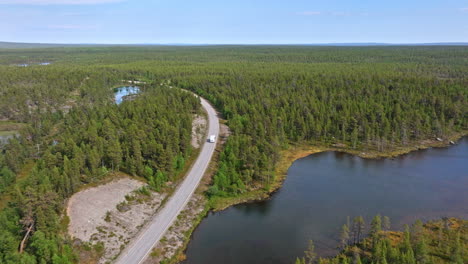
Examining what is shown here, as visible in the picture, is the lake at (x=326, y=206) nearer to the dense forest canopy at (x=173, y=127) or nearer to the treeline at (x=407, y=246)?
the treeline at (x=407, y=246)

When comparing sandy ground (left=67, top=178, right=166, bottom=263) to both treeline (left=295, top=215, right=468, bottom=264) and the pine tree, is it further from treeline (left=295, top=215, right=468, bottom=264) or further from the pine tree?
the pine tree

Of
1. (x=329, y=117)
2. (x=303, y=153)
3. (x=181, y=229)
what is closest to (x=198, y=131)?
(x=303, y=153)

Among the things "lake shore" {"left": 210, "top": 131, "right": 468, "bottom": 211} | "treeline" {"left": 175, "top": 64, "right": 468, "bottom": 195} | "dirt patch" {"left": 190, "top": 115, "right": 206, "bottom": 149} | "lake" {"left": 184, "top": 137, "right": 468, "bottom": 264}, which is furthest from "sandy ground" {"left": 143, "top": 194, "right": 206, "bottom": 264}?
"dirt patch" {"left": 190, "top": 115, "right": 206, "bottom": 149}

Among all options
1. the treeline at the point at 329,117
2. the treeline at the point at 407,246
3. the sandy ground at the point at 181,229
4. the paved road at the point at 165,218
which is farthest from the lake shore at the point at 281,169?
the treeline at the point at 407,246

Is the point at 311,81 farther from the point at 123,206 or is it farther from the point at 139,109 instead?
the point at 123,206

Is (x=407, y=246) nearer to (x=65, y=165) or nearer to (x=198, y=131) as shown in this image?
(x=65, y=165)

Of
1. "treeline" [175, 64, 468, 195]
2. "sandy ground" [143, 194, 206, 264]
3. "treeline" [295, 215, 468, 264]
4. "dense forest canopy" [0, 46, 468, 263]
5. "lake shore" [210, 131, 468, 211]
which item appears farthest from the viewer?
"treeline" [175, 64, 468, 195]
